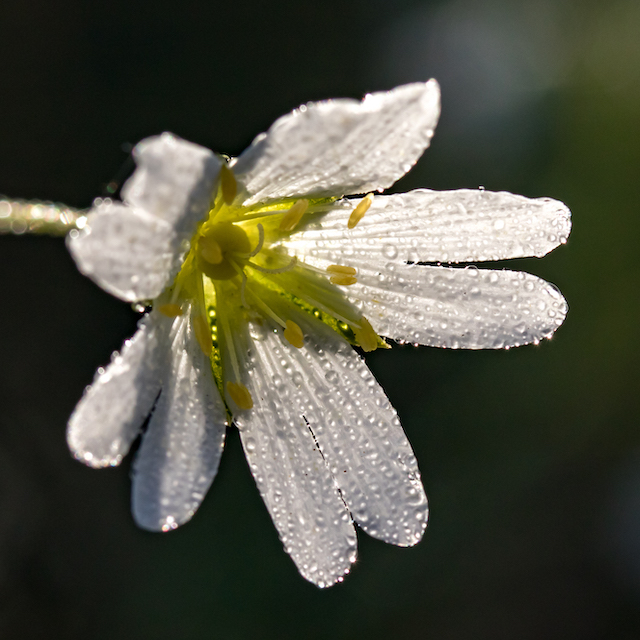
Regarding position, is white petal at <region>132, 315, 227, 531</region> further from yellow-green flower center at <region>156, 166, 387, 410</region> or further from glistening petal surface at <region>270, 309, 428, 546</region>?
glistening petal surface at <region>270, 309, 428, 546</region>

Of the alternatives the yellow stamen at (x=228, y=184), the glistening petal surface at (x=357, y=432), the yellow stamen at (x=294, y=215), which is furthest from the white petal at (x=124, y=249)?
the glistening petal surface at (x=357, y=432)

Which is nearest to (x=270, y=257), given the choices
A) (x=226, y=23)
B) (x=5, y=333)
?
(x=5, y=333)

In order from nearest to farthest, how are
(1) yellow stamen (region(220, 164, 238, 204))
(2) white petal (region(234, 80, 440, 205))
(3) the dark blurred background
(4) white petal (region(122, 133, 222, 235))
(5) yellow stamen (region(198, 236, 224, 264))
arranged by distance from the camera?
(4) white petal (region(122, 133, 222, 235)) → (2) white petal (region(234, 80, 440, 205)) → (1) yellow stamen (region(220, 164, 238, 204)) → (5) yellow stamen (region(198, 236, 224, 264)) → (3) the dark blurred background

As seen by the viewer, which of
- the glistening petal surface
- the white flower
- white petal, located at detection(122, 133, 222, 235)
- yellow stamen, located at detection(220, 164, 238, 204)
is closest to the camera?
white petal, located at detection(122, 133, 222, 235)

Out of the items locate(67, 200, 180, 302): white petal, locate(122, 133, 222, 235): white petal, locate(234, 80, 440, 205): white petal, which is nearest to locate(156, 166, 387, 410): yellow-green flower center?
locate(234, 80, 440, 205): white petal

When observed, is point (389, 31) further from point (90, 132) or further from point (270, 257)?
point (270, 257)

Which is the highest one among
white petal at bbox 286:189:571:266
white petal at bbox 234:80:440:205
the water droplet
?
white petal at bbox 234:80:440:205
